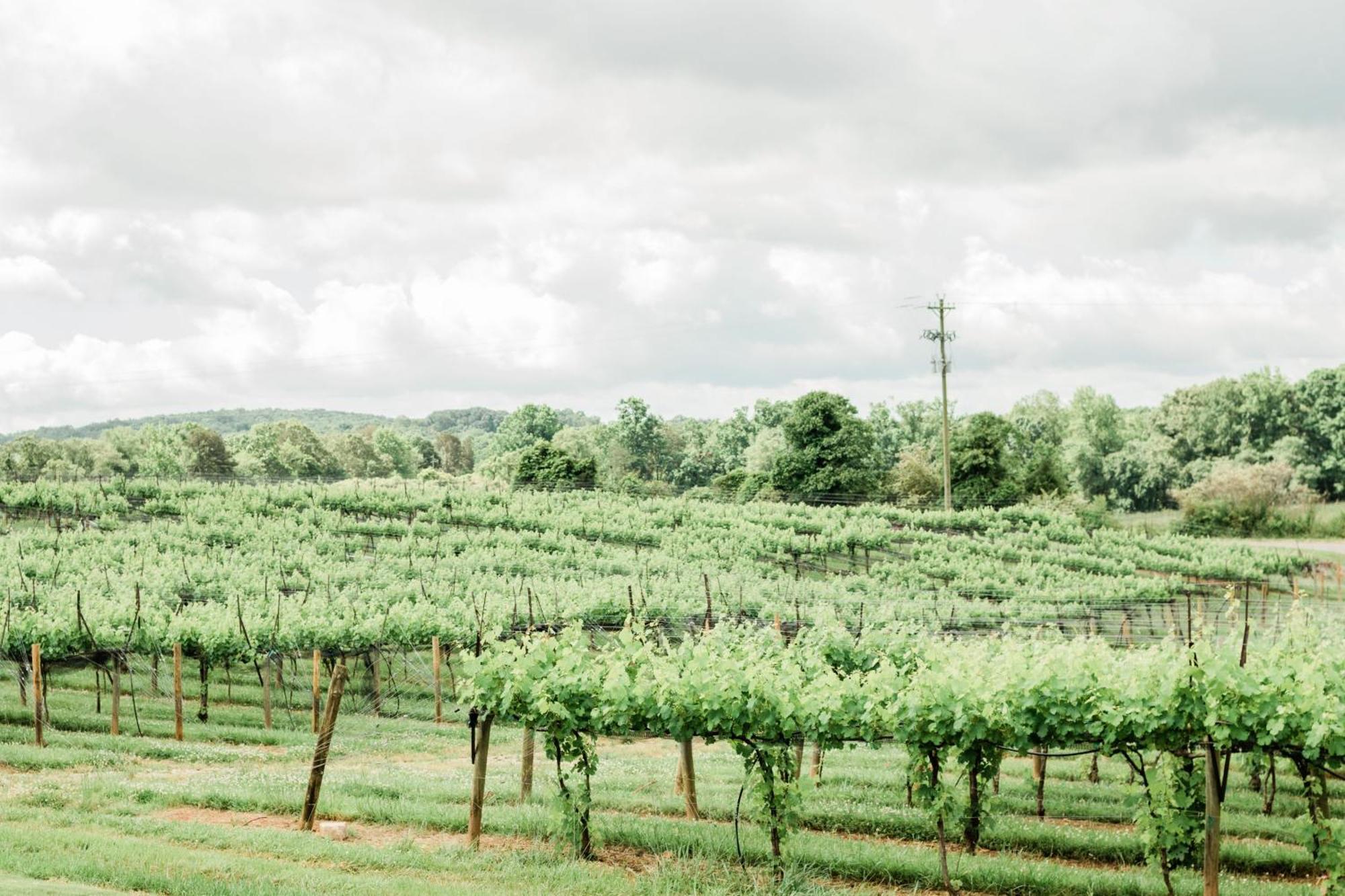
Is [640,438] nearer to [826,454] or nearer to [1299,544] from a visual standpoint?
[826,454]

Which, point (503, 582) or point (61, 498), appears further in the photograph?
point (61, 498)

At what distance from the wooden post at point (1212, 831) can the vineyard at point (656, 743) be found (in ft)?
0.10

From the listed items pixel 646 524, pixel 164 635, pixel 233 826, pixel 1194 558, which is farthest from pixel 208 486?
pixel 1194 558

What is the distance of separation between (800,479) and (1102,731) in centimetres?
4354

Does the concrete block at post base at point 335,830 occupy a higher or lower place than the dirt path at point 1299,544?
lower

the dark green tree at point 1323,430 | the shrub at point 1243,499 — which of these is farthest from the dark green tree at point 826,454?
the dark green tree at point 1323,430

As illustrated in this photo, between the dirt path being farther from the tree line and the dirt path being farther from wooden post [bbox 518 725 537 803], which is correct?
wooden post [bbox 518 725 537 803]

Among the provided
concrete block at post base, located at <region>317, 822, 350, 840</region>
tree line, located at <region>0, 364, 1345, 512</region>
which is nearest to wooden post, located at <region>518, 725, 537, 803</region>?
concrete block at post base, located at <region>317, 822, 350, 840</region>

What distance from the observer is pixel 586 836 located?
33.9 ft

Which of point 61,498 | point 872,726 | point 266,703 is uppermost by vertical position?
point 61,498

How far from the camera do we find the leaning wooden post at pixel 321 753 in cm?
1128

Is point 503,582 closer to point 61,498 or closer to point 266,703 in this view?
point 266,703

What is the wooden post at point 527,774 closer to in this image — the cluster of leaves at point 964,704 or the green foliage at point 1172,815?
the cluster of leaves at point 964,704

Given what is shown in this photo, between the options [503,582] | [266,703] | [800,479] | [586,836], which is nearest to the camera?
[586,836]
